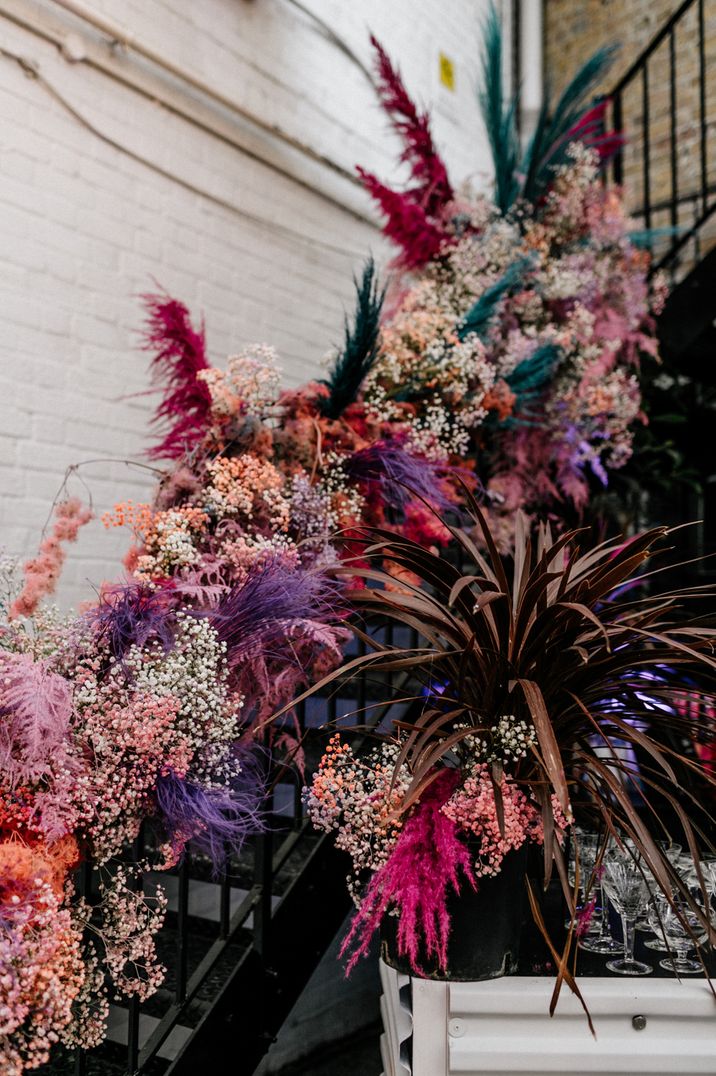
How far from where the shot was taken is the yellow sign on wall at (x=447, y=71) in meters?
4.21

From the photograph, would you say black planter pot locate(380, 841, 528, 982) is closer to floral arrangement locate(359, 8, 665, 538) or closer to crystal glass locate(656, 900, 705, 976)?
crystal glass locate(656, 900, 705, 976)

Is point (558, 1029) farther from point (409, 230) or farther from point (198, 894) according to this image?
point (409, 230)

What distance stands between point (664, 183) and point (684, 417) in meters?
2.12

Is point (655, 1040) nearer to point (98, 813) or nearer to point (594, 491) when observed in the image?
point (98, 813)

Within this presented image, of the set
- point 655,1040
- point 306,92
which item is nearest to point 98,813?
point 655,1040

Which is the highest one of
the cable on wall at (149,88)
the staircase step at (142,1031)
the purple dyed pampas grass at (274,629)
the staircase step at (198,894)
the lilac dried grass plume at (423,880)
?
the cable on wall at (149,88)

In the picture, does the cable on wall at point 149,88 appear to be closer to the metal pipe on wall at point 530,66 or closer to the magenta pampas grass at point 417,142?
the magenta pampas grass at point 417,142

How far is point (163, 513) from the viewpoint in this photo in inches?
67.4

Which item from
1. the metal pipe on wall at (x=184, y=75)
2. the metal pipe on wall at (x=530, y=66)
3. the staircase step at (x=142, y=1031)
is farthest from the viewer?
the metal pipe on wall at (x=530, y=66)

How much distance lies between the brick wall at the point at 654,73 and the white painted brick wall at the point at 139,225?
1694 mm

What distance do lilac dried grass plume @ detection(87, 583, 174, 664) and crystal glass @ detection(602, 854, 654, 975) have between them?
0.89m

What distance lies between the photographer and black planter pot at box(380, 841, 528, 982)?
1361 millimetres

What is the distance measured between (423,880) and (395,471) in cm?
95

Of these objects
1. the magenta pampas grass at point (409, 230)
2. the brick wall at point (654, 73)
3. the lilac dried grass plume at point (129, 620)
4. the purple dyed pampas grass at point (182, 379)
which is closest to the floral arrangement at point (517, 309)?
the magenta pampas grass at point (409, 230)
